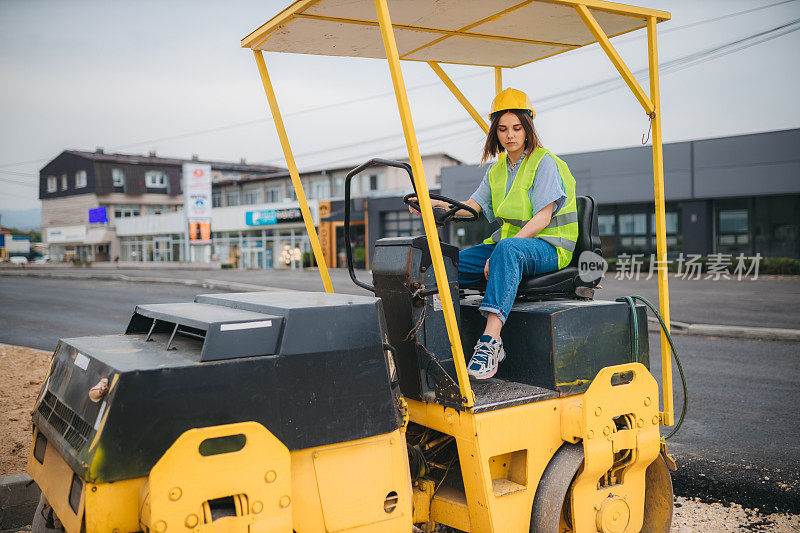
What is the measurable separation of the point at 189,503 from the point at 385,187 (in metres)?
46.8

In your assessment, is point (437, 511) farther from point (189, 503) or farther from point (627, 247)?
point (627, 247)

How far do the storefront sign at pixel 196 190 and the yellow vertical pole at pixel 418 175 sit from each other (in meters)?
42.3

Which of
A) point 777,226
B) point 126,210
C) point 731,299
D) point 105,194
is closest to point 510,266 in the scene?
point 731,299

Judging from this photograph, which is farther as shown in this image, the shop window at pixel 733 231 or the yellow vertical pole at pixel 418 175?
the shop window at pixel 733 231

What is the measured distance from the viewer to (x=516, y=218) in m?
3.58

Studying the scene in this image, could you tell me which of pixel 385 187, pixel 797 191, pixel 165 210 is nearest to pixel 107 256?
pixel 165 210

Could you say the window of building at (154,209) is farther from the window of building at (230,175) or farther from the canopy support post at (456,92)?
the canopy support post at (456,92)

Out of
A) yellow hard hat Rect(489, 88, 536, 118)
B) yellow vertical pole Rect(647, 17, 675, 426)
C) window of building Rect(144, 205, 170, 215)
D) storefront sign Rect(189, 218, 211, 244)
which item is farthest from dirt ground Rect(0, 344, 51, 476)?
window of building Rect(144, 205, 170, 215)

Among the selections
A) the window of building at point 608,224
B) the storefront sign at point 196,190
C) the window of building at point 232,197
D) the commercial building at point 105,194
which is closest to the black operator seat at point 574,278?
the window of building at point 608,224

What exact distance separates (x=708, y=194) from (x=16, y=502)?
99.1ft

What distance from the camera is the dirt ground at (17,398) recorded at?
14.3 feet

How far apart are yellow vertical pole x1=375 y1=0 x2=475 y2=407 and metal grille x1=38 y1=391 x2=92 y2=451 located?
1386 millimetres

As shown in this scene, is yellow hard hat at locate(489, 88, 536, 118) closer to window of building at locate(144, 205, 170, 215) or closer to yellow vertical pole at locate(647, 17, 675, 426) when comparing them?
yellow vertical pole at locate(647, 17, 675, 426)

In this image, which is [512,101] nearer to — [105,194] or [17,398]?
[17,398]
